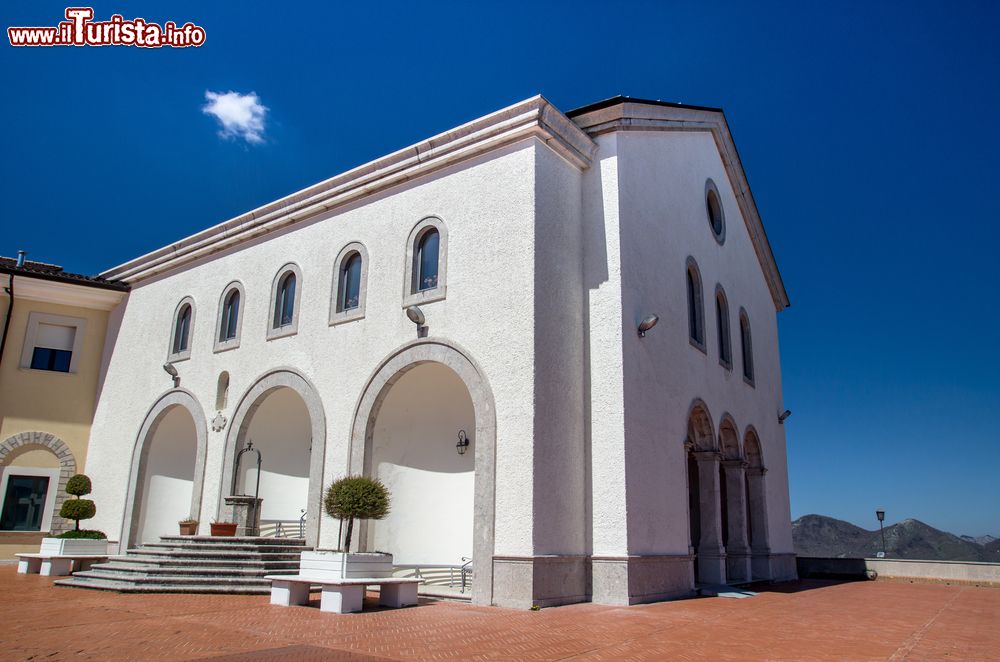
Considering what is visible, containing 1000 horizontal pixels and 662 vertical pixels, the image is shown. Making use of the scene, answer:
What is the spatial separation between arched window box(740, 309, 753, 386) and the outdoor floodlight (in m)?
10.4

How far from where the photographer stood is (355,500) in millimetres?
10930

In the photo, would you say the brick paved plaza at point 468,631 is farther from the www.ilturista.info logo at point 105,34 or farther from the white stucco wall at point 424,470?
the www.ilturista.info logo at point 105,34

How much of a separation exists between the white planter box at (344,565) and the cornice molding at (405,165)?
7.28 metres

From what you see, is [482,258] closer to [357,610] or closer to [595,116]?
[595,116]

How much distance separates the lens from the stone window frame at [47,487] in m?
18.8

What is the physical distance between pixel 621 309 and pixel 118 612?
8672 mm

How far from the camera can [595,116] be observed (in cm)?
1380

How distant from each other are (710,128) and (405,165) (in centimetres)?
824

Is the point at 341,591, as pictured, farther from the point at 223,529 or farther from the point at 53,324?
the point at 53,324

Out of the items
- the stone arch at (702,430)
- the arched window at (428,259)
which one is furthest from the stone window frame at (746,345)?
the arched window at (428,259)

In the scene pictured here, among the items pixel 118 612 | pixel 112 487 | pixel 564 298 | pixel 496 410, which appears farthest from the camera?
pixel 112 487

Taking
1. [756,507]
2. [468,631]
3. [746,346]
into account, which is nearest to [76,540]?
[468,631]

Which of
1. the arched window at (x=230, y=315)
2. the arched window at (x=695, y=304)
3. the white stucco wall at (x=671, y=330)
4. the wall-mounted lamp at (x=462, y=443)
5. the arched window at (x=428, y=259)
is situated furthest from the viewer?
the arched window at (x=230, y=315)

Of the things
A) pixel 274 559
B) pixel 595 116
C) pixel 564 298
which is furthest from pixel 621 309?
pixel 274 559
